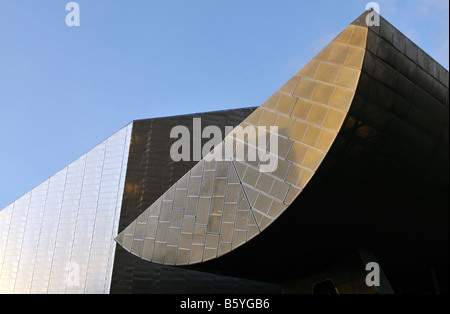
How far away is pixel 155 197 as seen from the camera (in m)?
23.0

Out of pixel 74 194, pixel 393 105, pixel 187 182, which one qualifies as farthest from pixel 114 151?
pixel 393 105

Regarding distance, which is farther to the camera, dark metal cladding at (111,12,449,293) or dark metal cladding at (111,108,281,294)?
dark metal cladding at (111,108,281,294)

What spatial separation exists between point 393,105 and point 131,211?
15.3 m

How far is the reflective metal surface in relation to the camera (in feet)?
73.2

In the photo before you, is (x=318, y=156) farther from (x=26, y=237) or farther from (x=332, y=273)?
(x=26, y=237)

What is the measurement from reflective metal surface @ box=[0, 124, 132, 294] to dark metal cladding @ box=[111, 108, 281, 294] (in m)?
0.55

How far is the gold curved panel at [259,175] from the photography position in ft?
35.7

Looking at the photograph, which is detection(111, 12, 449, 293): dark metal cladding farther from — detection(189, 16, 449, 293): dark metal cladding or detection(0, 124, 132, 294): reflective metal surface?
detection(0, 124, 132, 294): reflective metal surface

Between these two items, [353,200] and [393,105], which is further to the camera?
[353,200]

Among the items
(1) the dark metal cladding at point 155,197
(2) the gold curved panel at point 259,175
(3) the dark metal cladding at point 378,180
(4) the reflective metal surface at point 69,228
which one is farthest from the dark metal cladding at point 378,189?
(4) the reflective metal surface at point 69,228

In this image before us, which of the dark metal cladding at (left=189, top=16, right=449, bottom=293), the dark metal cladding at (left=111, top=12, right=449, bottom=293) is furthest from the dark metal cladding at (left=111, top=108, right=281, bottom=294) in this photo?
the dark metal cladding at (left=189, top=16, right=449, bottom=293)

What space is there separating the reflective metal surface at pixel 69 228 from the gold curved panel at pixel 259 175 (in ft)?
31.0

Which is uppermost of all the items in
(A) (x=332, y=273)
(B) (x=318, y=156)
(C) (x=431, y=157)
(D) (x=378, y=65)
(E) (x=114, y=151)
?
(E) (x=114, y=151)
